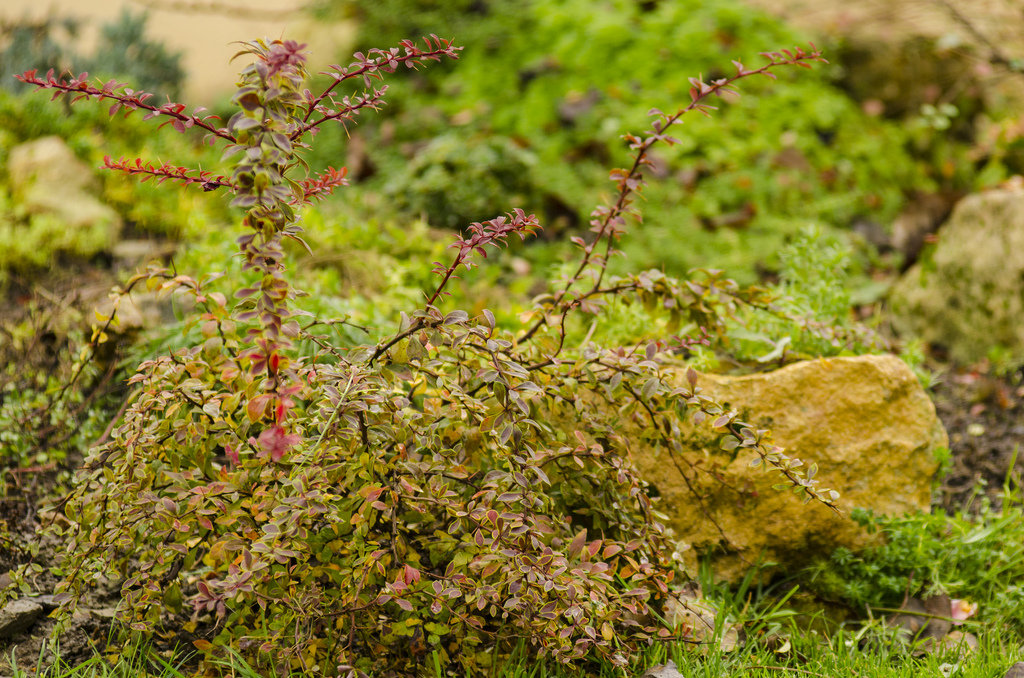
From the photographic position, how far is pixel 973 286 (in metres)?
4.19

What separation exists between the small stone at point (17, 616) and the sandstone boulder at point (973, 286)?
4398 millimetres

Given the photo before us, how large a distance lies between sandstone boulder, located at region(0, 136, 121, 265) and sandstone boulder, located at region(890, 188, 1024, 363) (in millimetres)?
4830

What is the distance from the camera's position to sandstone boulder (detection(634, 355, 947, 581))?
2730mm

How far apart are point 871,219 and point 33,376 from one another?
5.01 metres

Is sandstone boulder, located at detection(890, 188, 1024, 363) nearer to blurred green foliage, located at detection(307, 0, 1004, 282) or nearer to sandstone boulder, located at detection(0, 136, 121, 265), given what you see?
blurred green foliage, located at detection(307, 0, 1004, 282)

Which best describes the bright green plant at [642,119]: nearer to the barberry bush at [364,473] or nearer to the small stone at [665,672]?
the barberry bush at [364,473]

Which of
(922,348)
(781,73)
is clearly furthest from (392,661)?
(781,73)

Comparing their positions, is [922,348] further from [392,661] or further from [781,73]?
[392,661]

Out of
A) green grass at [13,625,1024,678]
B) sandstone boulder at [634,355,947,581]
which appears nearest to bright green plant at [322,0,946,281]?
sandstone boulder at [634,355,947,581]

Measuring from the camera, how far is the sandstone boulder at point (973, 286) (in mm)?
4074

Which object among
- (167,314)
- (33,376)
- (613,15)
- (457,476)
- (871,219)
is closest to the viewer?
(457,476)

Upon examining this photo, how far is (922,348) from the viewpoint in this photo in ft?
14.0

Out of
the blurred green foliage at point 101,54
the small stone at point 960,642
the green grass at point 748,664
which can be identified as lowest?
the small stone at point 960,642

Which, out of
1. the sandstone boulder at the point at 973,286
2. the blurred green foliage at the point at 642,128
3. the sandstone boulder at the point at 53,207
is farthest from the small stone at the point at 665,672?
the sandstone boulder at the point at 53,207
